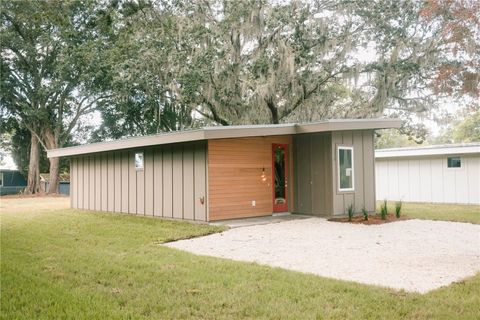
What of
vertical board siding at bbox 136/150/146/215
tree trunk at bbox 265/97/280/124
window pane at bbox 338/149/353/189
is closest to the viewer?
window pane at bbox 338/149/353/189

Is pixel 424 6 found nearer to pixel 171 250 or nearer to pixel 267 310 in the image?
pixel 171 250

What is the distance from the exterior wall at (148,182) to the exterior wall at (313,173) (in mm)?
2684

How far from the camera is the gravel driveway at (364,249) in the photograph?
5.30 meters

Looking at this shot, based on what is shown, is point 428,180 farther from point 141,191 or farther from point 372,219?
point 141,191

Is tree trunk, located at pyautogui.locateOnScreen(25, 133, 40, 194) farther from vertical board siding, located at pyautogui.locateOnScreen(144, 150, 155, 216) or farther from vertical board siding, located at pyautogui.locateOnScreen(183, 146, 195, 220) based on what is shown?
vertical board siding, located at pyautogui.locateOnScreen(183, 146, 195, 220)

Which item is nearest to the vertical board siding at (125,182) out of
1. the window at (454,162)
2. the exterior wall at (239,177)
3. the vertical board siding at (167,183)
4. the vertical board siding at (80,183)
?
the vertical board siding at (167,183)

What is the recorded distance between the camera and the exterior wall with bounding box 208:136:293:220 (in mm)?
10094

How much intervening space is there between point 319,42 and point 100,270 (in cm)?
1256

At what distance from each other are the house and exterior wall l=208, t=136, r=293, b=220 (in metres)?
0.02

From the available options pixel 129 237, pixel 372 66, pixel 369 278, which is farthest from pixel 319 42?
pixel 369 278

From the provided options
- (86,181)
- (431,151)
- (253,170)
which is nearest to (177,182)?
(253,170)

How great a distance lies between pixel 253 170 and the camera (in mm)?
10859

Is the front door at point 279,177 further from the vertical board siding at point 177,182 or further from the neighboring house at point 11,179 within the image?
the neighboring house at point 11,179

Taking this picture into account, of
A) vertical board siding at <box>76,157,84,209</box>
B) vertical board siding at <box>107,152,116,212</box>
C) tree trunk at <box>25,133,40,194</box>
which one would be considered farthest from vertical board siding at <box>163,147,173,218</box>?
tree trunk at <box>25,133,40,194</box>
